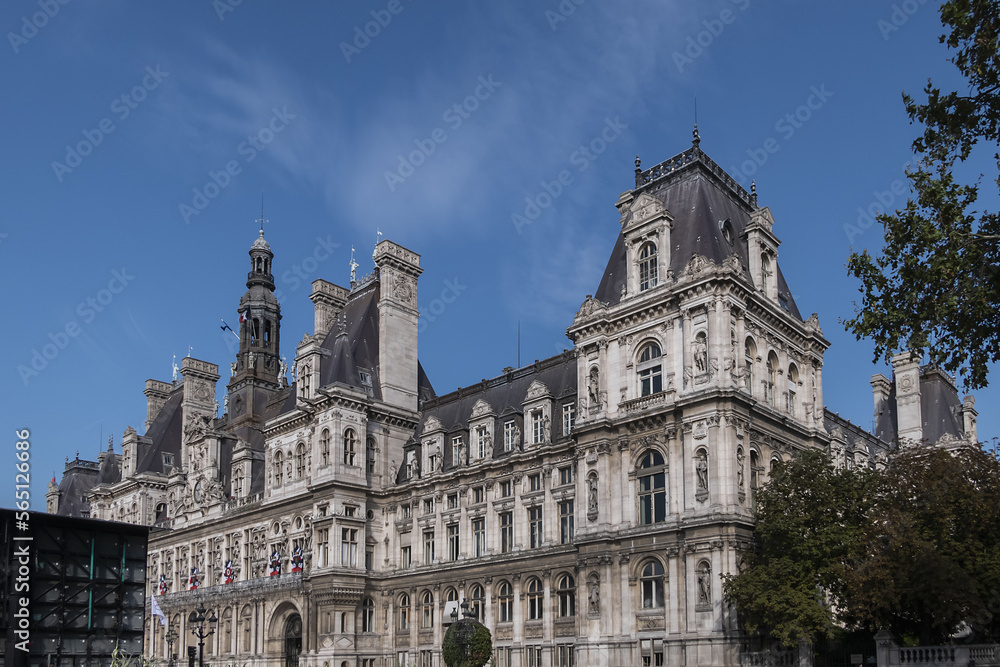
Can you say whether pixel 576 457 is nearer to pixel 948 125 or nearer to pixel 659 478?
pixel 659 478

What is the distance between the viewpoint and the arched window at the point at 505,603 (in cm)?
5556

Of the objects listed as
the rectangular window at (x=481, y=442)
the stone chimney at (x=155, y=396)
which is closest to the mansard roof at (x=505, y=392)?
the rectangular window at (x=481, y=442)

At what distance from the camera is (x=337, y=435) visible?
210 feet

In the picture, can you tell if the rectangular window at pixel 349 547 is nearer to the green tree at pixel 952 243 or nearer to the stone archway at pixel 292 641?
the stone archway at pixel 292 641

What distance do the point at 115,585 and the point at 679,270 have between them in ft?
99.9

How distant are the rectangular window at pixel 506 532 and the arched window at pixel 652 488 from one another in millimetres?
10971

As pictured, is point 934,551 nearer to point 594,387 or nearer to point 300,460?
point 594,387

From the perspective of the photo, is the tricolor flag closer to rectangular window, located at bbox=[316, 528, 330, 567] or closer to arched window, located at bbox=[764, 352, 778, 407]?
rectangular window, located at bbox=[316, 528, 330, 567]

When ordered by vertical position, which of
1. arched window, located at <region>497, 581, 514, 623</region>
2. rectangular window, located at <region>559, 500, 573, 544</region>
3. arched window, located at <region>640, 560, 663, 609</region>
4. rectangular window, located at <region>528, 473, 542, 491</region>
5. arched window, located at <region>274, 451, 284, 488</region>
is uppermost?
arched window, located at <region>274, 451, 284, 488</region>

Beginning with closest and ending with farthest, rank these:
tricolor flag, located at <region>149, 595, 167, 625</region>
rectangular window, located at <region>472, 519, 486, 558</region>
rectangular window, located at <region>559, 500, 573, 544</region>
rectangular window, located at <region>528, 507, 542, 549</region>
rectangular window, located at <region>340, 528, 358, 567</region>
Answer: rectangular window, located at <region>559, 500, 573, 544</region> < rectangular window, located at <region>528, 507, 542, 549</region> < tricolor flag, located at <region>149, 595, 167, 625</region> < rectangular window, located at <region>472, 519, 486, 558</region> < rectangular window, located at <region>340, 528, 358, 567</region>

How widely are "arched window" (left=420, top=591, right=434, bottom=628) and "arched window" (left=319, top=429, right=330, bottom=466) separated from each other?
10.7m

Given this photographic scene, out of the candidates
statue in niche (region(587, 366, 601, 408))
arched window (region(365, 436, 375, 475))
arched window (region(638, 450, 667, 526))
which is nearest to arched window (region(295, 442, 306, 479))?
arched window (region(365, 436, 375, 475))

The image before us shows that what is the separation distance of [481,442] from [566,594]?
11680 mm

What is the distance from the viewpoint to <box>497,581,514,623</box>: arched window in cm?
5556
